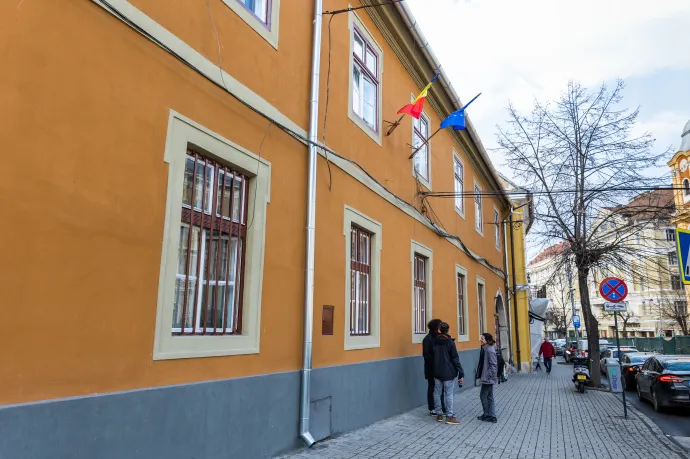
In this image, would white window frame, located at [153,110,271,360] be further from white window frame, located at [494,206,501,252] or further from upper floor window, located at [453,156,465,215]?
white window frame, located at [494,206,501,252]

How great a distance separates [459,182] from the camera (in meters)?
16.3

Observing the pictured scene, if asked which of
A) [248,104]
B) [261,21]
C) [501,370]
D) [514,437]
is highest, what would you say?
[261,21]

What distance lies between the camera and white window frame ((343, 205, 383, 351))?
836 centimetres

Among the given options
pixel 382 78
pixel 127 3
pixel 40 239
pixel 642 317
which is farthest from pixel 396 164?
pixel 642 317

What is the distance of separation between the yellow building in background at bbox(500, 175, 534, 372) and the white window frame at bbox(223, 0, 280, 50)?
18.6m

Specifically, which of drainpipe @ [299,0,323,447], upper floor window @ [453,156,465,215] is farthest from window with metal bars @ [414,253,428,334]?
drainpipe @ [299,0,323,447]

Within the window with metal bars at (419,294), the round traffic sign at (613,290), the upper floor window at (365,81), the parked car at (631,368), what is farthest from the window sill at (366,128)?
the parked car at (631,368)

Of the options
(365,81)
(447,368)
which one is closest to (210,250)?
(447,368)

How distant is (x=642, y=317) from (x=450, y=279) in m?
55.2

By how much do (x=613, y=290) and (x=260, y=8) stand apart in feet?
30.8

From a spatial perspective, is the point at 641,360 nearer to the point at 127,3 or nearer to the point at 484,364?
the point at 484,364

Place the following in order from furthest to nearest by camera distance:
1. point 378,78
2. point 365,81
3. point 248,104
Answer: point 378,78 < point 365,81 < point 248,104

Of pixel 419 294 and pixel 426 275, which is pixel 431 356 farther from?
pixel 426 275

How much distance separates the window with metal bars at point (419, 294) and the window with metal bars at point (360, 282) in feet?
8.43
